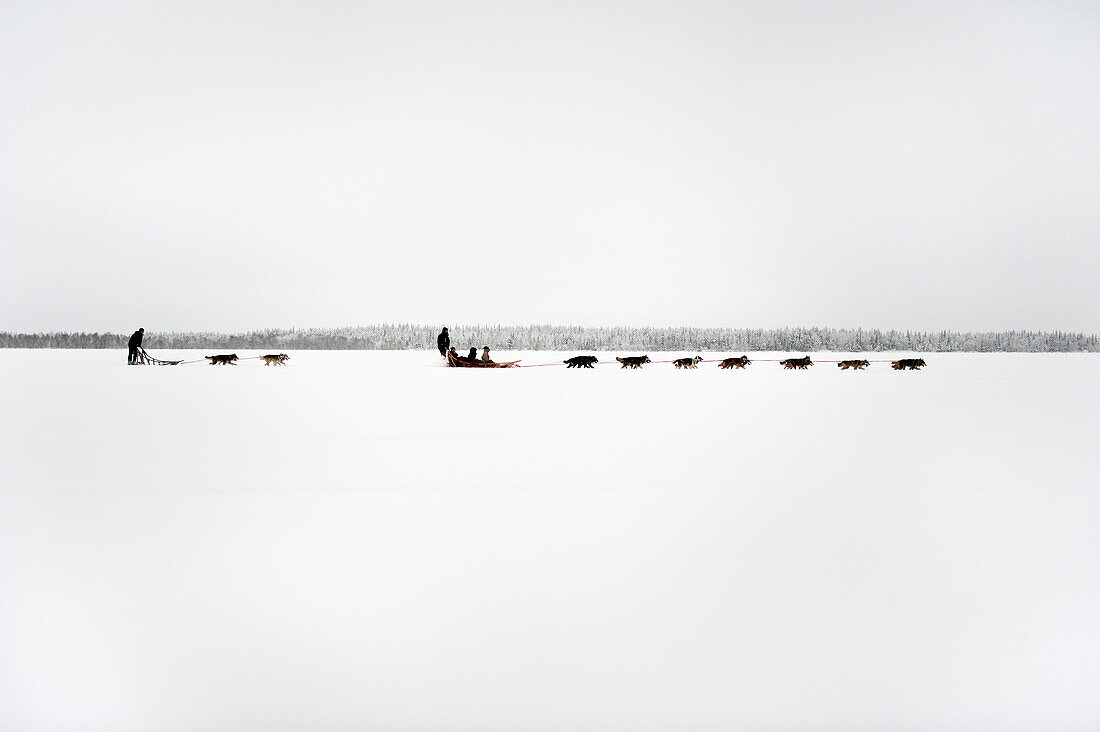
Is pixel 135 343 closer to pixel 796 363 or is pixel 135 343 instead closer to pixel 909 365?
pixel 796 363

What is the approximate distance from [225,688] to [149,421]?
6586mm

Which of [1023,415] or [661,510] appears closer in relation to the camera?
[661,510]

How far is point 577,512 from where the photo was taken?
12.9 feet

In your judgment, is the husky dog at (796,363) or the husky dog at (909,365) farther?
the husky dog at (796,363)

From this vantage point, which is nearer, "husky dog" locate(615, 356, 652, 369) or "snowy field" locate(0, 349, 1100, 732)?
"snowy field" locate(0, 349, 1100, 732)

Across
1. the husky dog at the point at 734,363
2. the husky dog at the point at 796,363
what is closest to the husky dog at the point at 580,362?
the husky dog at the point at 734,363

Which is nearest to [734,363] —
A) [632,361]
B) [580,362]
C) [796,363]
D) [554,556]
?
[796,363]

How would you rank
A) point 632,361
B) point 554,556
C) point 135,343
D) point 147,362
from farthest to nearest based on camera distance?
point 147,362, point 632,361, point 135,343, point 554,556

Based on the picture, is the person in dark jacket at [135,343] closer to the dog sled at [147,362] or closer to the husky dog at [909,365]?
the dog sled at [147,362]

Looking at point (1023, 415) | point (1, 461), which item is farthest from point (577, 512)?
point (1023, 415)

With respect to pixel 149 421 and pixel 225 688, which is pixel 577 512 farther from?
pixel 149 421

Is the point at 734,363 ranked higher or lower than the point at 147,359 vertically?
lower

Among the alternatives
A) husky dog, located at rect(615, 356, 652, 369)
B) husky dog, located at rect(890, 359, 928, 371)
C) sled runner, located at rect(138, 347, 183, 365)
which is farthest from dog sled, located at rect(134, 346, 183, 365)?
husky dog, located at rect(890, 359, 928, 371)

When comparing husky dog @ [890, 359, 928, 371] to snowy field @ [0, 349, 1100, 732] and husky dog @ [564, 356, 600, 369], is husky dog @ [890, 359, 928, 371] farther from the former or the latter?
snowy field @ [0, 349, 1100, 732]
